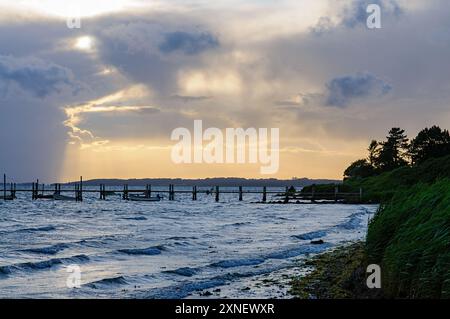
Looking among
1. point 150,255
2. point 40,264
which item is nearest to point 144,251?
point 150,255

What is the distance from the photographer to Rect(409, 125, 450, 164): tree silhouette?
85.5 m

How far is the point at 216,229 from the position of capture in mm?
36344

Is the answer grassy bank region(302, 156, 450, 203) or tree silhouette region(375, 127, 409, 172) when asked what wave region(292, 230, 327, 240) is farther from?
tree silhouette region(375, 127, 409, 172)

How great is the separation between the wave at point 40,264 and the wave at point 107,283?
12.7 feet

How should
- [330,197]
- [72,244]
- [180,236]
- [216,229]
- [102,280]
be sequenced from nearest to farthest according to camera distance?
[102,280] → [72,244] → [180,236] → [216,229] → [330,197]

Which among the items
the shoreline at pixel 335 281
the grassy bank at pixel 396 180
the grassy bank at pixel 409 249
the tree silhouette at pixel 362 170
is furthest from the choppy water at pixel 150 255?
the tree silhouette at pixel 362 170

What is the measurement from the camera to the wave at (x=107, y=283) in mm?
16375

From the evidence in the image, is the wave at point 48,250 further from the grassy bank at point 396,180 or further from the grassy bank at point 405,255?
the grassy bank at point 396,180

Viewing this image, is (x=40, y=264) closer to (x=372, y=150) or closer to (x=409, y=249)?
(x=409, y=249)
